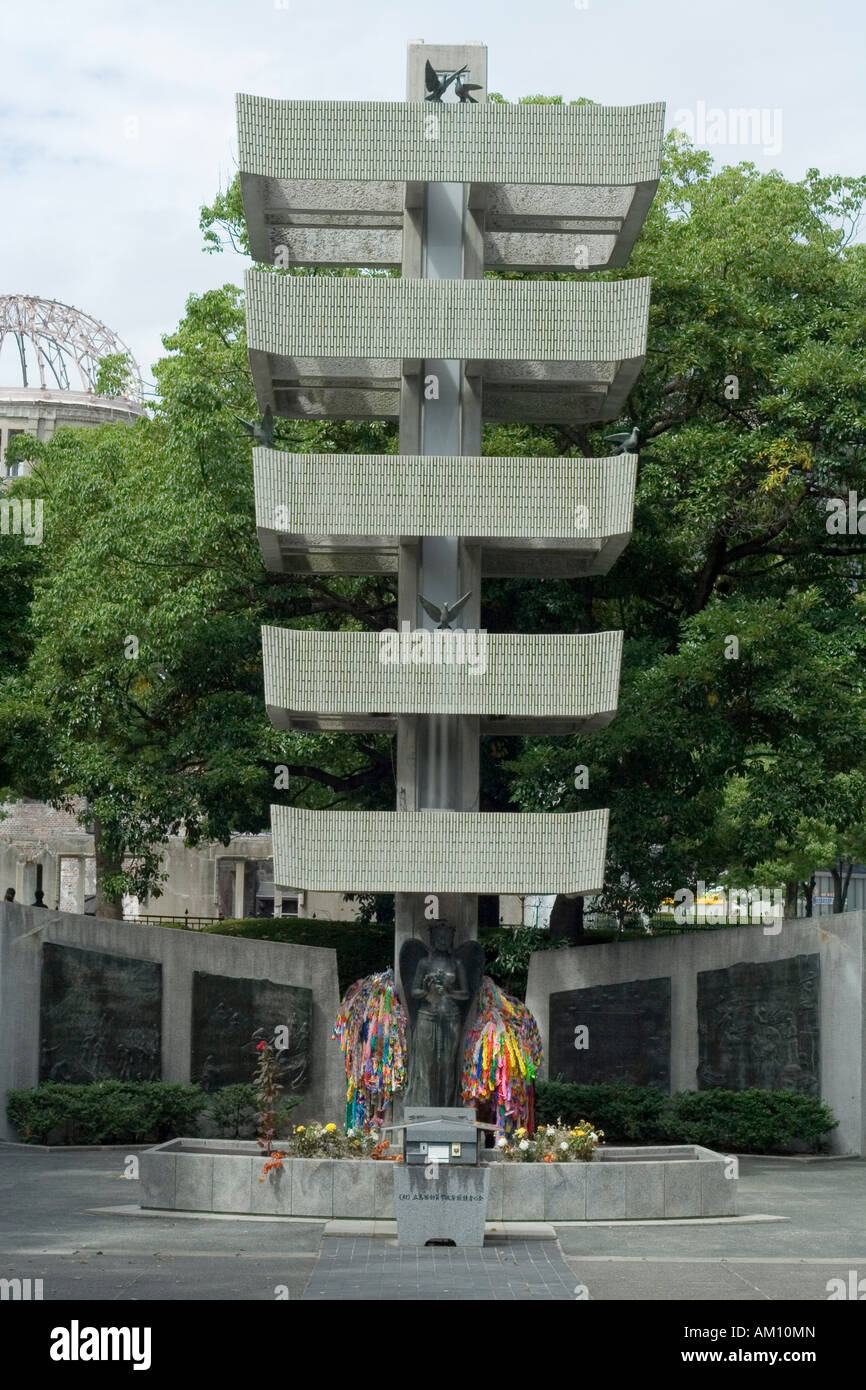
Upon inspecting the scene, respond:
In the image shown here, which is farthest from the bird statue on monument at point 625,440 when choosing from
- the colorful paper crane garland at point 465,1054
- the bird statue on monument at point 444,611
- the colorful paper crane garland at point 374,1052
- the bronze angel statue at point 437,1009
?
the colorful paper crane garland at point 374,1052

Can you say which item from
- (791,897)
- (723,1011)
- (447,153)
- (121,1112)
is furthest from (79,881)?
(447,153)

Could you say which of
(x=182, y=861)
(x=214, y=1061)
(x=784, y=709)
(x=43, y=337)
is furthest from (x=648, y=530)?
(x=43, y=337)

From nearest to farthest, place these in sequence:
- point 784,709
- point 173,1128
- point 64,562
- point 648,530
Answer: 1. point 173,1128
2. point 784,709
3. point 648,530
4. point 64,562

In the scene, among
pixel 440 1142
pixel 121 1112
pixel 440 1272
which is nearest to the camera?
pixel 440 1272

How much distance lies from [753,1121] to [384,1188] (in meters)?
9.05

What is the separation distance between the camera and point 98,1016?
27.9 meters

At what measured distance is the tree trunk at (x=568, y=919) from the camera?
33.4 meters

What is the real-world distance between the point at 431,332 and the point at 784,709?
9.09 meters

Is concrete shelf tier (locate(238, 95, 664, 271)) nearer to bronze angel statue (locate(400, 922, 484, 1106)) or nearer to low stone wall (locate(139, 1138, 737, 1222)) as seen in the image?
bronze angel statue (locate(400, 922, 484, 1106))

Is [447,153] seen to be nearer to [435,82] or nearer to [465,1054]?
[435,82]

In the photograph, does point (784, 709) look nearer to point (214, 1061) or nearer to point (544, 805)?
point (544, 805)

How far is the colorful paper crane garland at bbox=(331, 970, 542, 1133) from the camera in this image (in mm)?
23016

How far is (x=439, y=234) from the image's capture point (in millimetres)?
25172

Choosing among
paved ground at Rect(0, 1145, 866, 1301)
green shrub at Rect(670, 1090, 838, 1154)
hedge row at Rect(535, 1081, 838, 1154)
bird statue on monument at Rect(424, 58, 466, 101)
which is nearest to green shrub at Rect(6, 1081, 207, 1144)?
paved ground at Rect(0, 1145, 866, 1301)
